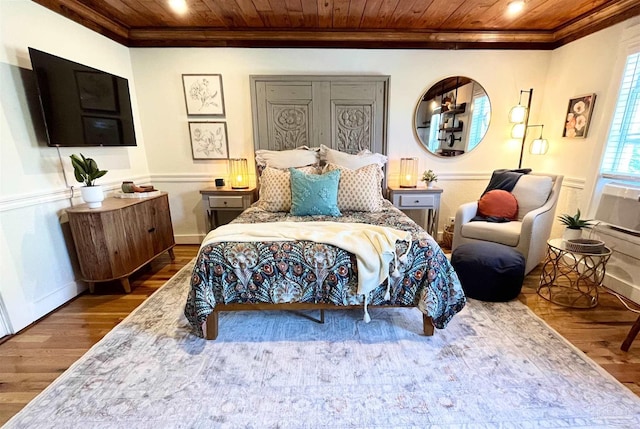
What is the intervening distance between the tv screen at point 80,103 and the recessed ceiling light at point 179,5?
2.91 feet

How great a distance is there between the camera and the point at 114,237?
2553 mm

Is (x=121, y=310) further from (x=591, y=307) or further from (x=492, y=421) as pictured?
(x=591, y=307)

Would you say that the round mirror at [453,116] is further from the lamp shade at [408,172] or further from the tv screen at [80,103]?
the tv screen at [80,103]

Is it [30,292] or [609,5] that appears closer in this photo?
[30,292]

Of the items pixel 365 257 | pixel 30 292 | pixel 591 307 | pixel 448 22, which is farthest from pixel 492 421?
pixel 448 22

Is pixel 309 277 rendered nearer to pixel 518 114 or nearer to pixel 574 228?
pixel 574 228

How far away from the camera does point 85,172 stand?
2451 mm

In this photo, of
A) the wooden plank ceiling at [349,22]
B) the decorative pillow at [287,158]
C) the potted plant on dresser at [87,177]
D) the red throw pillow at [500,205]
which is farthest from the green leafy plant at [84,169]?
the red throw pillow at [500,205]

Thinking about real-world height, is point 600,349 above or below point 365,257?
below

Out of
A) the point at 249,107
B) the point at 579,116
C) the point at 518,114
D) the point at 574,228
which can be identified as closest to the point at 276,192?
the point at 249,107

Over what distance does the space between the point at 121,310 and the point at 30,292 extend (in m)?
0.63

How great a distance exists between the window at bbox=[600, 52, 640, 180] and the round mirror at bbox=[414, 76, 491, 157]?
120 centimetres

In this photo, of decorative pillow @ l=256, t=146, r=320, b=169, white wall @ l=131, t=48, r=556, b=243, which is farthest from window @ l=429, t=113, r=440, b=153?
decorative pillow @ l=256, t=146, r=320, b=169

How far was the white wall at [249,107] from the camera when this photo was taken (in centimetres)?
252
